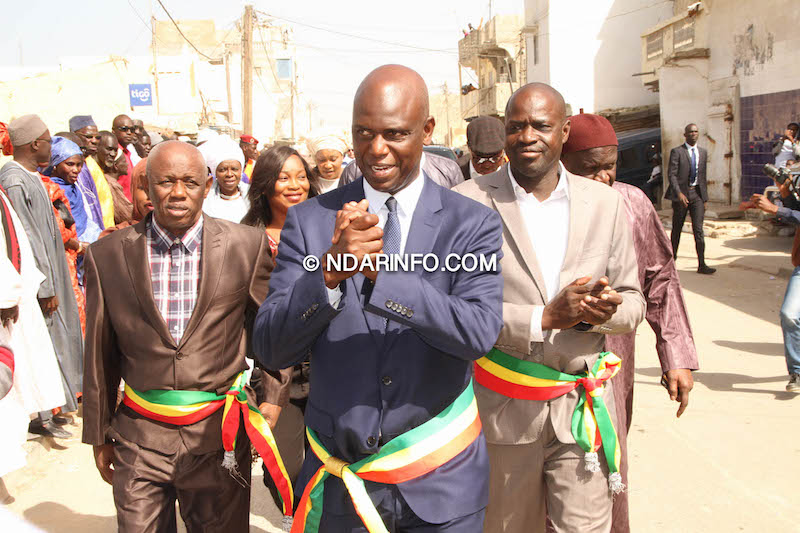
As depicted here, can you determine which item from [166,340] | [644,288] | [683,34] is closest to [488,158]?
[644,288]

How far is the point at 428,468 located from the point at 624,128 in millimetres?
26950

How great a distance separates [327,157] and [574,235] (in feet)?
9.13

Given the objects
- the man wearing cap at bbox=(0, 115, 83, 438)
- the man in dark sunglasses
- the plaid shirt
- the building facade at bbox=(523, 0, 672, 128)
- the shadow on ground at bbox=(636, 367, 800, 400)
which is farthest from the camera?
the building facade at bbox=(523, 0, 672, 128)

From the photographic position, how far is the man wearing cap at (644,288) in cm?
312

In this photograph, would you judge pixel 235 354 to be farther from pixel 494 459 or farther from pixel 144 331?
pixel 494 459

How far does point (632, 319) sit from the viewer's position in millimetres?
2693

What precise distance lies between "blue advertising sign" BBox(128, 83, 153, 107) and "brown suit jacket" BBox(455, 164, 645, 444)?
84.1ft

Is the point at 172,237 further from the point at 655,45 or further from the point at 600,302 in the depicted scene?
the point at 655,45

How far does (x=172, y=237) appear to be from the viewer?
2.89 metres

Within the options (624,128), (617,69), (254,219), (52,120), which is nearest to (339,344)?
(254,219)

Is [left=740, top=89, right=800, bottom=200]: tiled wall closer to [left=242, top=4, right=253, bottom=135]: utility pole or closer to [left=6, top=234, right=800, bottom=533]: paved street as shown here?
[left=6, top=234, right=800, bottom=533]: paved street

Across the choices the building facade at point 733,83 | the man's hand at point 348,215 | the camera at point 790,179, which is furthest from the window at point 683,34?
the man's hand at point 348,215

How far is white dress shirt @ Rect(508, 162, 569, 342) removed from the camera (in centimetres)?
279

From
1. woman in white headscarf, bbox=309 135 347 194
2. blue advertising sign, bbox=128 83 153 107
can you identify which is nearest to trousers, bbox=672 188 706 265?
woman in white headscarf, bbox=309 135 347 194
